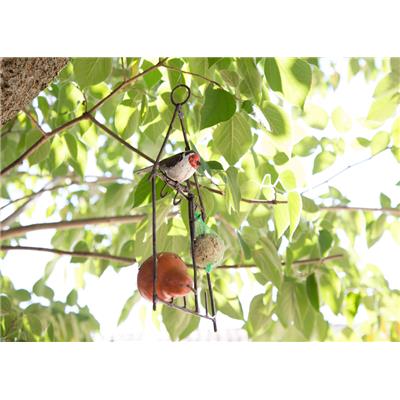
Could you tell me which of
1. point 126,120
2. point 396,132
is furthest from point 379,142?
point 126,120

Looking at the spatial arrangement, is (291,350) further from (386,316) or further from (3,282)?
(3,282)

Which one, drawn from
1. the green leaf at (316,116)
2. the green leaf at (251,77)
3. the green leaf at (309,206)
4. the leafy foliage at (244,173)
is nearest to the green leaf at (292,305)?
the leafy foliage at (244,173)

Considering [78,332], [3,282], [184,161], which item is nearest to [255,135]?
[184,161]

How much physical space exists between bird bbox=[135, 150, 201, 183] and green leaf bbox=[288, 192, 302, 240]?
0.15m

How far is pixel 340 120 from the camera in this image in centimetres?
81

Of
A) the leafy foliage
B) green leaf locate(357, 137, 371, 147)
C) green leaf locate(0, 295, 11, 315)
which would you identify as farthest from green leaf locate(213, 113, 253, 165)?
green leaf locate(0, 295, 11, 315)

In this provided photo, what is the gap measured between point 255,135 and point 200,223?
0.24m

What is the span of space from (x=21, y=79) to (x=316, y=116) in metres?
0.37

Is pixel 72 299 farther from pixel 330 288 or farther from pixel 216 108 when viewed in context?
pixel 216 108

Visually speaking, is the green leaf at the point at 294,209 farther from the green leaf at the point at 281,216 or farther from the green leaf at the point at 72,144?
the green leaf at the point at 72,144

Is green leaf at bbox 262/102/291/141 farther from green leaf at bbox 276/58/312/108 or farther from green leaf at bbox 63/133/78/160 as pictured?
green leaf at bbox 63/133/78/160

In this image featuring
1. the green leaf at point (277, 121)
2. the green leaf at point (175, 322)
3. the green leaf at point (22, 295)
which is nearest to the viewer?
the green leaf at point (277, 121)

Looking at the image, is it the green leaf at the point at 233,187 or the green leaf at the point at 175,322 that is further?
the green leaf at the point at 175,322

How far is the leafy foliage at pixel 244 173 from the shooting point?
507 mm
